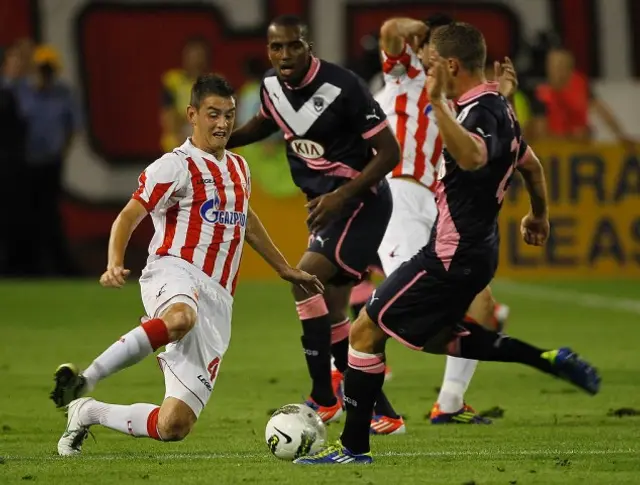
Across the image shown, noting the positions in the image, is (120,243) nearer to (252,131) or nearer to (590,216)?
(252,131)

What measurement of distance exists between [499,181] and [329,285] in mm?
1918

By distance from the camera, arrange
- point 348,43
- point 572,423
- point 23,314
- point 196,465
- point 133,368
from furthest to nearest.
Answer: point 348,43
point 23,314
point 133,368
point 572,423
point 196,465

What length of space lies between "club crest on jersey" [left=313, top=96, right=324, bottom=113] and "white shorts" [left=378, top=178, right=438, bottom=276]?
3.28 feet

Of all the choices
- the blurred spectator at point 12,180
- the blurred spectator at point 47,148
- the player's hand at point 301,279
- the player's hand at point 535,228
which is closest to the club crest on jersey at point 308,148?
the player's hand at point 301,279

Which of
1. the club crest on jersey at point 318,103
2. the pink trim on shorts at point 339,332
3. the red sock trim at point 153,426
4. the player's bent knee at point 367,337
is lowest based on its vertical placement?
the pink trim on shorts at point 339,332

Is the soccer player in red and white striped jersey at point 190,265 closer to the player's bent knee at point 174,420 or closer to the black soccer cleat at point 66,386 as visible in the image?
the player's bent knee at point 174,420

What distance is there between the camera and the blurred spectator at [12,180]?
1759cm

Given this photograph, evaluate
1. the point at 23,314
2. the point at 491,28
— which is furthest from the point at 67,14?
the point at 23,314

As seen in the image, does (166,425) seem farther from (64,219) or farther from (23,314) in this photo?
(64,219)

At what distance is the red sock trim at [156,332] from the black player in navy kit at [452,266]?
2.68ft

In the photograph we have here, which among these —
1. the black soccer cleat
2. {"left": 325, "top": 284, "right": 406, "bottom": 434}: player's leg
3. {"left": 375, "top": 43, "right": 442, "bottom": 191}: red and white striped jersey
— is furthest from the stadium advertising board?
the black soccer cleat

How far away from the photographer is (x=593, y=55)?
70.5ft

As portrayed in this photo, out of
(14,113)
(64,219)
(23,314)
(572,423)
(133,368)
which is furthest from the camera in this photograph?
(64,219)

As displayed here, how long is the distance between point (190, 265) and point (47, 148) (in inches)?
440
